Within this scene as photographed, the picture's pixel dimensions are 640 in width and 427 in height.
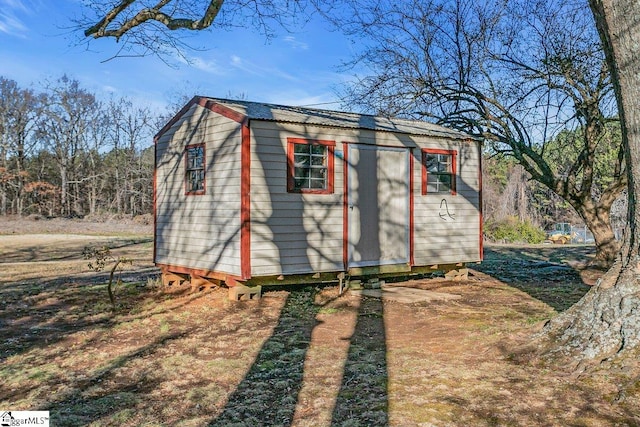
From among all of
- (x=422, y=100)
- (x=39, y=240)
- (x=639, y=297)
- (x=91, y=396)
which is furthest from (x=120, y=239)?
(x=639, y=297)

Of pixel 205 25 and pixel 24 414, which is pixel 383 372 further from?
pixel 205 25

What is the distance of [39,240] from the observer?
21.0 metres

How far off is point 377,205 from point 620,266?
533cm

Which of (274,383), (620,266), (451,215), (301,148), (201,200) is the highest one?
(301,148)

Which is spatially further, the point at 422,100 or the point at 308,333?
the point at 422,100

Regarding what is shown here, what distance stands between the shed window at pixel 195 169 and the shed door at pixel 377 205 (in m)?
2.55

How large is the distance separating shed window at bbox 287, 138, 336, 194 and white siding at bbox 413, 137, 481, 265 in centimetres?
203

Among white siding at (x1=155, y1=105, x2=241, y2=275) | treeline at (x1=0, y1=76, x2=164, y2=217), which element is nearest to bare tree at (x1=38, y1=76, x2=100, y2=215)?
treeline at (x1=0, y1=76, x2=164, y2=217)

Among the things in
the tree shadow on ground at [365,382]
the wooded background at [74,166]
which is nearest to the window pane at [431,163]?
the tree shadow on ground at [365,382]

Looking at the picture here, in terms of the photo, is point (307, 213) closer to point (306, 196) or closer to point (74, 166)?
point (306, 196)

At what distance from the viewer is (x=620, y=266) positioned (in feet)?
14.9

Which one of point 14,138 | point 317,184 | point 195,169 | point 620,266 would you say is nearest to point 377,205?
point 317,184

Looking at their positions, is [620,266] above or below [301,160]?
below

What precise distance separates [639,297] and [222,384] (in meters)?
3.44
